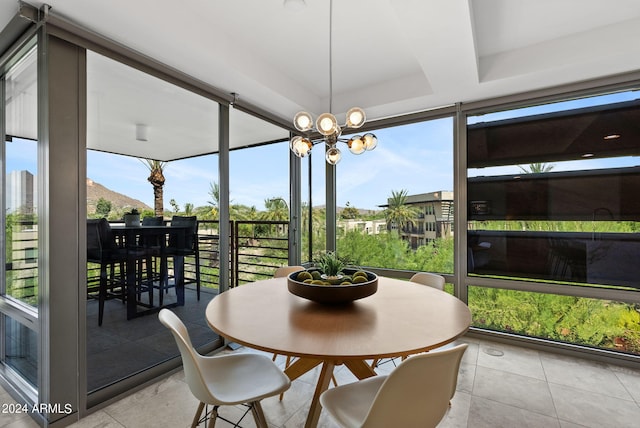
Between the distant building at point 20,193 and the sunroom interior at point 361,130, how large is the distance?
52mm

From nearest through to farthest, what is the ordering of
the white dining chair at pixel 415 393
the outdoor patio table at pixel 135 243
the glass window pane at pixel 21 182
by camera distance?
the white dining chair at pixel 415 393 → the glass window pane at pixel 21 182 → the outdoor patio table at pixel 135 243

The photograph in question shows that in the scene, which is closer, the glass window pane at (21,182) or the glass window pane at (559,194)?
the glass window pane at (21,182)

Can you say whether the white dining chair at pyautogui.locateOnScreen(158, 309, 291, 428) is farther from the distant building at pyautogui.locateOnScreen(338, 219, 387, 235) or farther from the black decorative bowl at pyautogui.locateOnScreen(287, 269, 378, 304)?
the distant building at pyautogui.locateOnScreen(338, 219, 387, 235)

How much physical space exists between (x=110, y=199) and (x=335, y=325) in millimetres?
1848

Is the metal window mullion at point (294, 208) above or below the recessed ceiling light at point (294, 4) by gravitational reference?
below

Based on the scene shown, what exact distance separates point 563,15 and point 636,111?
1.19m

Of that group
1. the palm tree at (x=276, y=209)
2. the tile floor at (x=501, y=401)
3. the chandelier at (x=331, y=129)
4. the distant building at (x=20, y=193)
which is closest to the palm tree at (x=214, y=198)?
the palm tree at (x=276, y=209)

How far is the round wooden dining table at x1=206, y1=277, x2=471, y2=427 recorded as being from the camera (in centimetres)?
120

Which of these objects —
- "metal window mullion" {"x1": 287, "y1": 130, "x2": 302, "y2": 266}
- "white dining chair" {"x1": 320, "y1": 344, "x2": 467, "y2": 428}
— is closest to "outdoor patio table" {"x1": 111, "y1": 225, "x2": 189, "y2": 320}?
"metal window mullion" {"x1": 287, "y1": 130, "x2": 302, "y2": 266}

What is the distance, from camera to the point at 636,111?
2.62m

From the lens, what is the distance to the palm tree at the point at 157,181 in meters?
2.46

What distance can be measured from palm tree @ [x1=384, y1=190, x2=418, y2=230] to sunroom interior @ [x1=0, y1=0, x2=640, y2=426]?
8cm

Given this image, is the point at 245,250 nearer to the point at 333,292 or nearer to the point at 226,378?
the point at 226,378

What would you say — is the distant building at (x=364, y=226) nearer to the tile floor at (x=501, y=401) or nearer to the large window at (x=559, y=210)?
the large window at (x=559, y=210)
